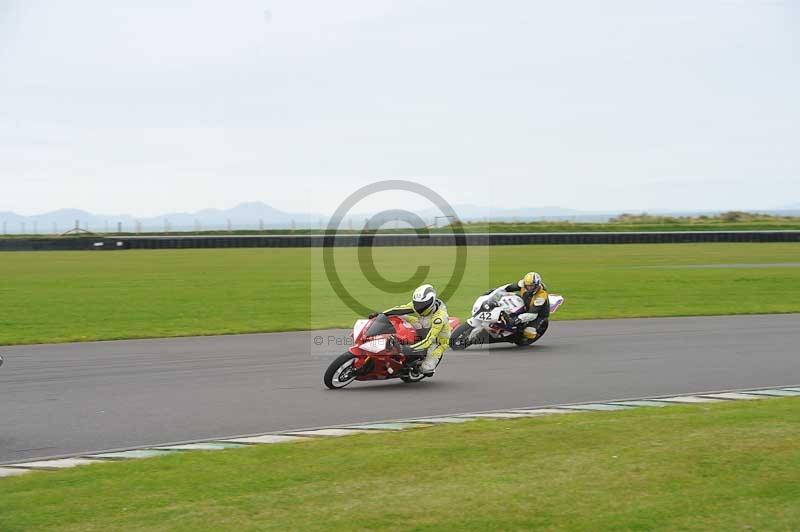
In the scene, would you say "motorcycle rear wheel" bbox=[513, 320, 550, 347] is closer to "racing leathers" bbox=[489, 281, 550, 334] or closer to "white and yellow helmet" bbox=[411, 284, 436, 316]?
"racing leathers" bbox=[489, 281, 550, 334]

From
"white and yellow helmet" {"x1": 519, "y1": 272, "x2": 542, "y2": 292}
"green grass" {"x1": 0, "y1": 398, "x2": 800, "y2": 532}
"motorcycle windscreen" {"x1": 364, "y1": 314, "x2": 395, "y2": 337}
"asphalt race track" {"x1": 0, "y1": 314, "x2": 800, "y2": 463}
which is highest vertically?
"white and yellow helmet" {"x1": 519, "y1": 272, "x2": 542, "y2": 292}

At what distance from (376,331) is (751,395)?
16.8 feet

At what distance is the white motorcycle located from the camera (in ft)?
59.3

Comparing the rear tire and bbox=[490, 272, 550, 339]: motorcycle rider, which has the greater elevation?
bbox=[490, 272, 550, 339]: motorcycle rider

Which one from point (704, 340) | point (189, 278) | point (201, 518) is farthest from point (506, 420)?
point (189, 278)

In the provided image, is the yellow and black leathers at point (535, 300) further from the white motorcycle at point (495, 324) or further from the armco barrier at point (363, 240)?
the armco barrier at point (363, 240)

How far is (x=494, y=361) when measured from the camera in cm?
1659

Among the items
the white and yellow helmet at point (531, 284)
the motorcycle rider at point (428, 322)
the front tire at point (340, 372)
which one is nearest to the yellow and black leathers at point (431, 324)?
the motorcycle rider at point (428, 322)

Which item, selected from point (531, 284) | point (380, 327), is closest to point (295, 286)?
point (531, 284)

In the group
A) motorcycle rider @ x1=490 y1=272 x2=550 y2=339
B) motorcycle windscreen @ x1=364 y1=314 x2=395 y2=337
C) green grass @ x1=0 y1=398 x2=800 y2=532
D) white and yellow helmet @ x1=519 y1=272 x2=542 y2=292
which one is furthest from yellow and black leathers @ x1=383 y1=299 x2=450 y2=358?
white and yellow helmet @ x1=519 y1=272 x2=542 y2=292

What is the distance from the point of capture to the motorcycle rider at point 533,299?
60.4ft

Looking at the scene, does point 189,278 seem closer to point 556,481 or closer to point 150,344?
point 150,344

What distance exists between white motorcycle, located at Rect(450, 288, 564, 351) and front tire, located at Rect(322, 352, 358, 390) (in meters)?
4.59

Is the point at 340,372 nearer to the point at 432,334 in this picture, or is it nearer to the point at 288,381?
the point at 288,381
